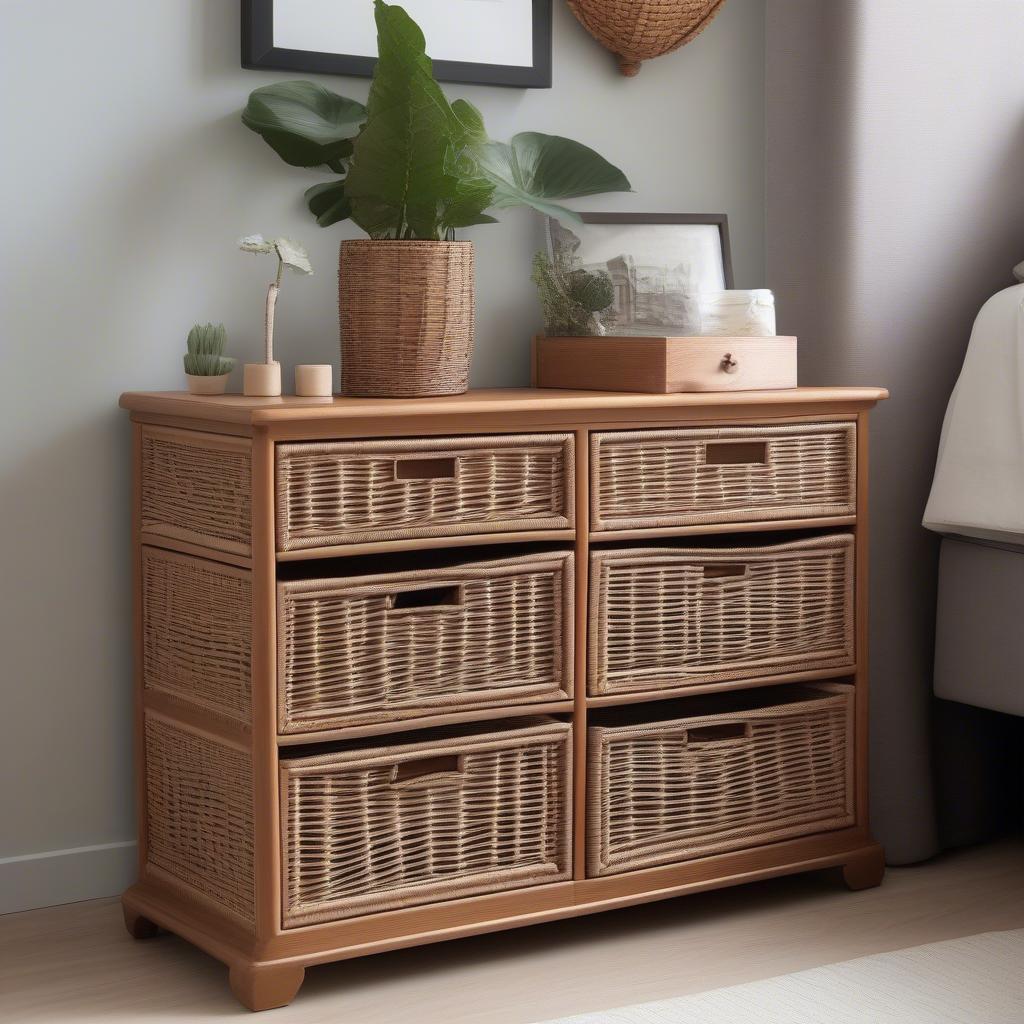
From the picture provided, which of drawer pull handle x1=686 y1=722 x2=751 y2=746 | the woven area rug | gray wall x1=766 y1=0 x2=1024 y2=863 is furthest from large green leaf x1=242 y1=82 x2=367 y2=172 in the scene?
the woven area rug

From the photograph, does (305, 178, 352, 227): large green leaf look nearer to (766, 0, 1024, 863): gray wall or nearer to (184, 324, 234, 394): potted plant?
(184, 324, 234, 394): potted plant

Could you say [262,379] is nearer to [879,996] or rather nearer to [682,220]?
[682,220]

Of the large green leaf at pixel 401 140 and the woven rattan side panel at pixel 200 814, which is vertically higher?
the large green leaf at pixel 401 140

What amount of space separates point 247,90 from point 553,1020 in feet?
4.56

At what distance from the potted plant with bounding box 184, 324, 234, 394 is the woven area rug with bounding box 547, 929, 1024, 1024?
3.23ft

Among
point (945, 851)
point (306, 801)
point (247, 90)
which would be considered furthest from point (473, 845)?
point (247, 90)

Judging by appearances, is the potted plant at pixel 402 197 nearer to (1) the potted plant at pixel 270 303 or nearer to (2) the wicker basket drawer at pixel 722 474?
(1) the potted plant at pixel 270 303

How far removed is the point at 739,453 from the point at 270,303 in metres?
0.72

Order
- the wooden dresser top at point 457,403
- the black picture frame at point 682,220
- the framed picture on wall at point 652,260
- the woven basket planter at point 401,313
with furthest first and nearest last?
the black picture frame at point 682,220, the framed picture on wall at point 652,260, the woven basket planter at point 401,313, the wooden dresser top at point 457,403

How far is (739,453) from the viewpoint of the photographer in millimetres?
2162

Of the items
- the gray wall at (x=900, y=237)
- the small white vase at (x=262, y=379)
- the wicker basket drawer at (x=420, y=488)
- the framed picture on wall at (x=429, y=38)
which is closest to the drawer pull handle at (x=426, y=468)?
the wicker basket drawer at (x=420, y=488)

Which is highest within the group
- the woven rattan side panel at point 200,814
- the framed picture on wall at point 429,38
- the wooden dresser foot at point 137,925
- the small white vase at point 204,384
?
the framed picture on wall at point 429,38

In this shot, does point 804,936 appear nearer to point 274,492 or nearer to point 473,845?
point 473,845

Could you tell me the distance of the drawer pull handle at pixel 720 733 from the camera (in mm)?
2146
